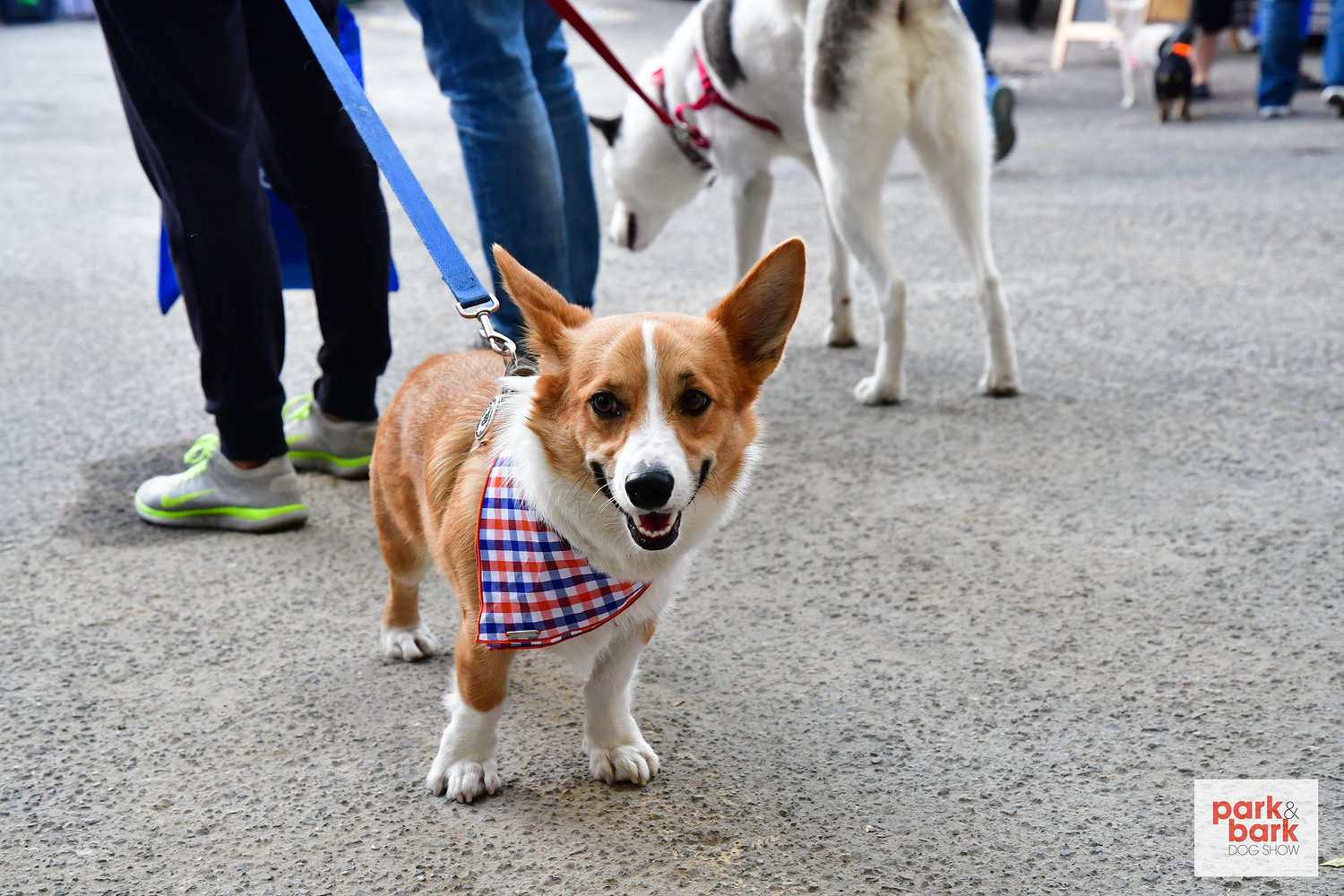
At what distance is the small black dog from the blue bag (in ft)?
20.3

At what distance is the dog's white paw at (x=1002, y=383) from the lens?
3.72 metres

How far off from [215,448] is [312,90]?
92cm

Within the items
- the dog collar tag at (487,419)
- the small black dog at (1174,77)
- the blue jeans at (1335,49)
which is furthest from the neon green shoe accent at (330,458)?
the blue jeans at (1335,49)

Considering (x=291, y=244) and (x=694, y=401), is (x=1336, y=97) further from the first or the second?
(x=694, y=401)

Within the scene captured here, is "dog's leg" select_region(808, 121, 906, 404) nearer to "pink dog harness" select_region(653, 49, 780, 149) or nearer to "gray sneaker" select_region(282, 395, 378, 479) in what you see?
"pink dog harness" select_region(653, 49, 780, 149)

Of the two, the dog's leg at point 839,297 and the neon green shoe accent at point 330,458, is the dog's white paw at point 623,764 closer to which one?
the neon green shoe accent at point 330,458

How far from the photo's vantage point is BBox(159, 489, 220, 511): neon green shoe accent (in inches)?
116

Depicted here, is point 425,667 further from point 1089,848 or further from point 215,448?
point 1089,848

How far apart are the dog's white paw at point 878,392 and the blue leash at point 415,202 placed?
1.83 m

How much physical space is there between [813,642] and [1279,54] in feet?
23.7

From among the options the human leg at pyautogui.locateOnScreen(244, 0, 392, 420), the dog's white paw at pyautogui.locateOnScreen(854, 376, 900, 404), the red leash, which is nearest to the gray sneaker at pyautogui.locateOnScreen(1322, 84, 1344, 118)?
the red leash

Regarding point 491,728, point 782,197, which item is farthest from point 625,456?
point 782,197

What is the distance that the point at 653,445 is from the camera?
168 centimetres

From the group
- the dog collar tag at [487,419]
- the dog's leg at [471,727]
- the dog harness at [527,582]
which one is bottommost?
the dog's leg at [471,727]
